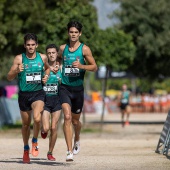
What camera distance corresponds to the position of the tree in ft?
116

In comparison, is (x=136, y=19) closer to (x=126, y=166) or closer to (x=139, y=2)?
(x=139, y=2)

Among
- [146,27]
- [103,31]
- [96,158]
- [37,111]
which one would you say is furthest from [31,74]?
[146,27]

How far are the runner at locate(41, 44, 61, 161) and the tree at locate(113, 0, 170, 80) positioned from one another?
20757 millimetres

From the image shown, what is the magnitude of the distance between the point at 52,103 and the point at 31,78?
1254 mm

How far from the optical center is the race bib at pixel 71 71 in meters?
12.9

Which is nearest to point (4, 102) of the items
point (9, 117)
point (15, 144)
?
point (9, 117)

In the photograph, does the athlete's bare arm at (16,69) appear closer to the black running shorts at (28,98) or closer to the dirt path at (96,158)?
the black running shorts at (28,98)

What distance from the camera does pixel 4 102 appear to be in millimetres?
33750

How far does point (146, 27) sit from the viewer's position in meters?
35.9

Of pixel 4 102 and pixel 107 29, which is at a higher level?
pixel 107 29

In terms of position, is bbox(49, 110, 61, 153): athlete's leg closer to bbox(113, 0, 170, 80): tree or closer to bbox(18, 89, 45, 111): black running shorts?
bbox(18, 89, 45, 111): black running shorts

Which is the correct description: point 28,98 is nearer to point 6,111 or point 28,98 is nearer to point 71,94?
point 71,94

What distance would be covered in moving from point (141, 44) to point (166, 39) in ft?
5.52

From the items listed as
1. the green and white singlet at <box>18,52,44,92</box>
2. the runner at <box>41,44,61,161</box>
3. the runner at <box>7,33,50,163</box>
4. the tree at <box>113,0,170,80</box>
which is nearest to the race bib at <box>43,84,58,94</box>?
the runner at <box>41,44,61,161</box>
